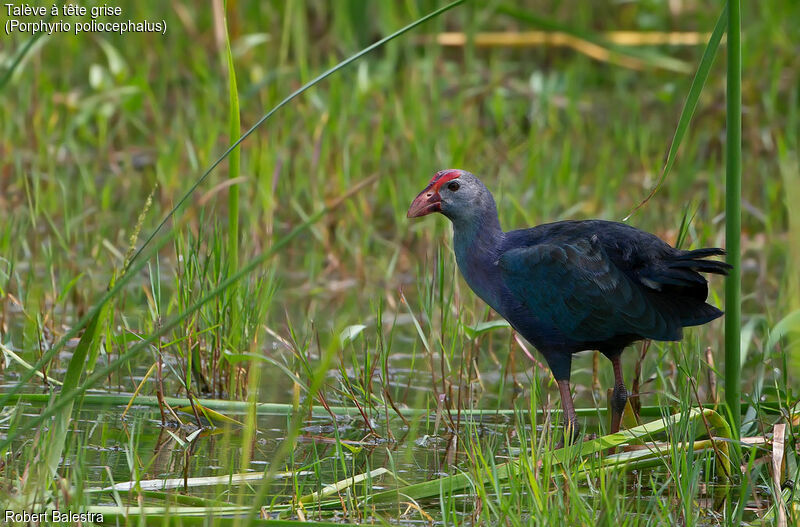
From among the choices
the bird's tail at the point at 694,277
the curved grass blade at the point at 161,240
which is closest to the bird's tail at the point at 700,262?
the bird's tail at the point at 694,277

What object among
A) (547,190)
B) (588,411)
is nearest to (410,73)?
(547,190)

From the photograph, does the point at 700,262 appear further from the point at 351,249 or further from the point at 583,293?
the point at 351,249

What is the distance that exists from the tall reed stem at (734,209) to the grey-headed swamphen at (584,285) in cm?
6

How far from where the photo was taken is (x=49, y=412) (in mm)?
2041

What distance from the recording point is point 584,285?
10.7 feet

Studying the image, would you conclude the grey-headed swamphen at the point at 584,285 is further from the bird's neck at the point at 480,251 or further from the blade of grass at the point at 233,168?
the blade of grass at the point at 233,168

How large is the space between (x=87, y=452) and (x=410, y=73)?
13.3 feet

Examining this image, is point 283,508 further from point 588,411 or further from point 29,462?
point 588,411

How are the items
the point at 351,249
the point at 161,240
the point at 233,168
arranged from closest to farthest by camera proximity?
the point at 161,240 < the point at 233,168 < the point at 351,249

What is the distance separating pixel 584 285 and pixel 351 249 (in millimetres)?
1928

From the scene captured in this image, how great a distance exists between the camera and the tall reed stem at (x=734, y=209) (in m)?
2.98

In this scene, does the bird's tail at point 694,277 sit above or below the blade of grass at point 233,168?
below

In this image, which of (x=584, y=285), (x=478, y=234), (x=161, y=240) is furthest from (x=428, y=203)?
(x=161, y=240)

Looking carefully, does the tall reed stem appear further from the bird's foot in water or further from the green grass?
the bird's foot in water
